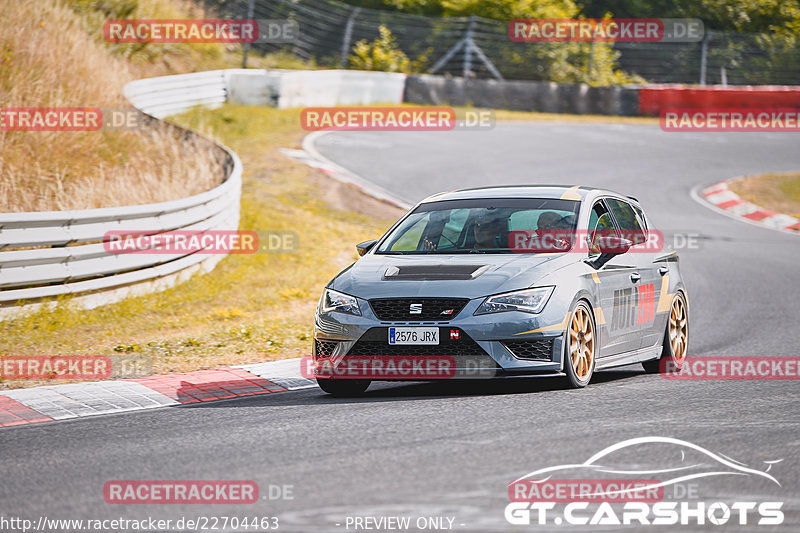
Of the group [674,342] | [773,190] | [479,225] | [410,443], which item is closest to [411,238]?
[479,225]

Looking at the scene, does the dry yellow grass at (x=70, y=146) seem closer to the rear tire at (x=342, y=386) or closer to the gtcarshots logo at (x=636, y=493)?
the rear tire at (x=342, y=386)

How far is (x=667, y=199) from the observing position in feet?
71.2

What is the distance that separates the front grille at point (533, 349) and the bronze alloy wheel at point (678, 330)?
8.66 ft

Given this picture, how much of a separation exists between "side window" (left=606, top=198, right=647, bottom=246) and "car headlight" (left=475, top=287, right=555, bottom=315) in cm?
201

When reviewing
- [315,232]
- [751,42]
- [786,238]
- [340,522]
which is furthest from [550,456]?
[751,42]

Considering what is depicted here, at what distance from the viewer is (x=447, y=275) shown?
8016mm

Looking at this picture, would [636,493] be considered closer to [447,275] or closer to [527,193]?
[447,275]

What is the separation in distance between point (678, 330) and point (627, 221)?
3.97ft

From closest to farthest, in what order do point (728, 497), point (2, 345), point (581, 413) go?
point (728, 497), point (581, 413), point (2, 345)

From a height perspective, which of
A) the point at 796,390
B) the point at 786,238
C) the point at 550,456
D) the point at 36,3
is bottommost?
the point at 786,238

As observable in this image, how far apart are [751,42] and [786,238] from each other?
1659 cm

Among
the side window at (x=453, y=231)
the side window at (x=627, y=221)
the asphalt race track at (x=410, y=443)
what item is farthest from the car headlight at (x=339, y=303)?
the side window at (x=627, y=221)

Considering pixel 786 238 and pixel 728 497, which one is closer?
pixel 728 497

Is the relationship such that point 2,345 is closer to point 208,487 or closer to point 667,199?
point 208,487
